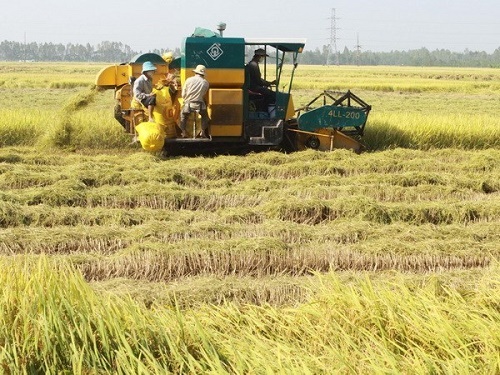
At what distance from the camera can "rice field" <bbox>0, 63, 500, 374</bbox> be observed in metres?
3.38

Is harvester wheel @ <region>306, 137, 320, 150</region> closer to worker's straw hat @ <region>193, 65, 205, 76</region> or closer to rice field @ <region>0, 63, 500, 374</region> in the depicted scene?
rice field @ <region>0, 63, 500, 374</region>

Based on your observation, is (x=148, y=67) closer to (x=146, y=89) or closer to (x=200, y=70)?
(x=146, y=89)

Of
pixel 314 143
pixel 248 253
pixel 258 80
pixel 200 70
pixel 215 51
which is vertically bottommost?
pixel 248 253

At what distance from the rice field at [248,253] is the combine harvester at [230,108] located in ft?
1.96

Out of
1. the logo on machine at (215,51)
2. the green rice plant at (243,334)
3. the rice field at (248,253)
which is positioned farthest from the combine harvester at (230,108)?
the green rice plant at (243,334)

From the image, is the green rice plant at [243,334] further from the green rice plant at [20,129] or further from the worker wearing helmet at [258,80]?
the green rice plant at [20,129]

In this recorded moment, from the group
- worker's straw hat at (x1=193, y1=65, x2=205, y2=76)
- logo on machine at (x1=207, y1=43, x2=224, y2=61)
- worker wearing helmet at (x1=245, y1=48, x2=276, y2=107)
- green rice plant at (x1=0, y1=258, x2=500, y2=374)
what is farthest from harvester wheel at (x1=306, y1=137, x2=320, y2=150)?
green rice plant at (x1=0, y1=258, x2=500, y2=374)

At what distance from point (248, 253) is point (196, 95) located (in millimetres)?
4886

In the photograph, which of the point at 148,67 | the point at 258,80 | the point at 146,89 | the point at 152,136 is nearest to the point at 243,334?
the point at 152,136

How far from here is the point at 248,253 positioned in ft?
20.5

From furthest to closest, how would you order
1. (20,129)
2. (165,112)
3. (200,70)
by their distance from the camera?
(20,129) → (165,112) → (200,70)

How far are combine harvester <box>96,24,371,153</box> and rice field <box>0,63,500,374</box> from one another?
60 centimetres

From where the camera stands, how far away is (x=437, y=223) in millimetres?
7711

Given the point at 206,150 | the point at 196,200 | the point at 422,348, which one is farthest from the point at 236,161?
the point at 422,348
